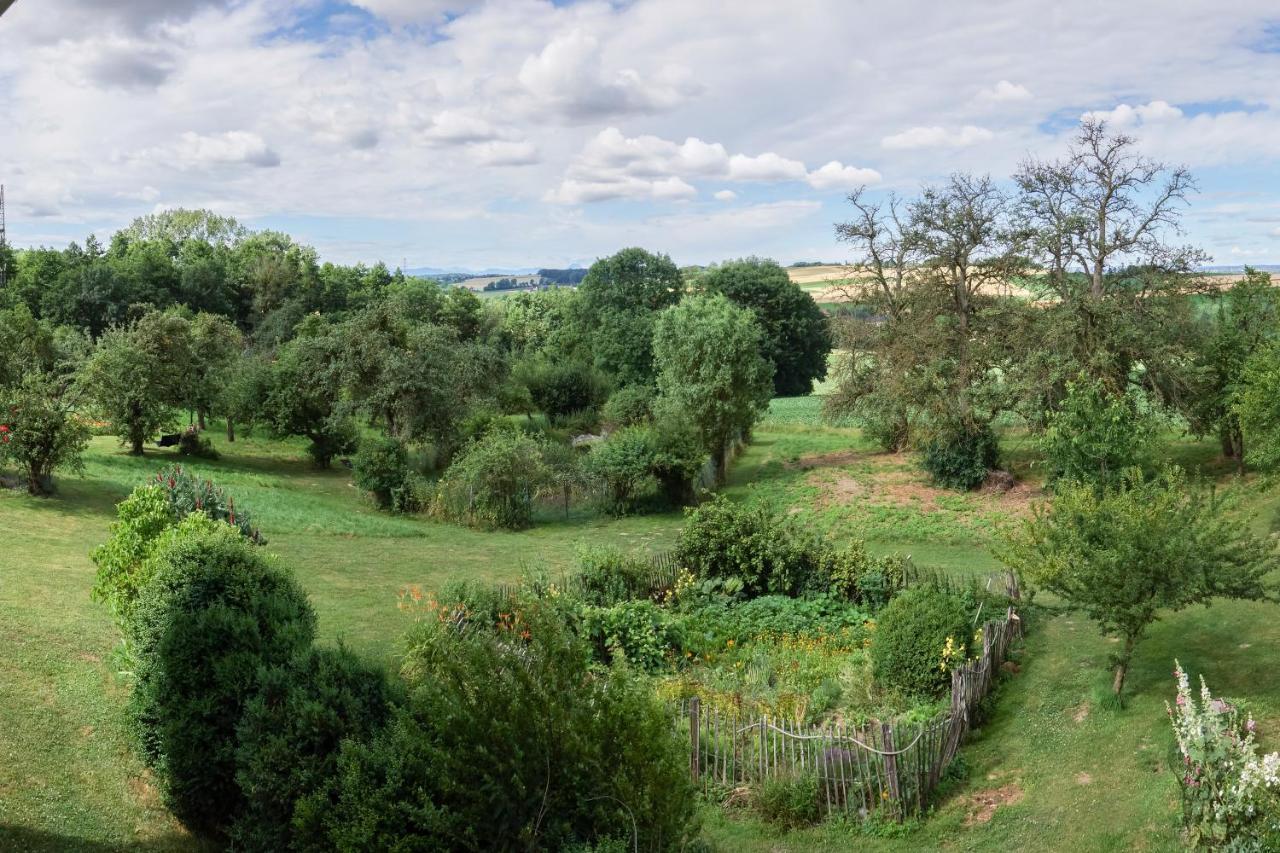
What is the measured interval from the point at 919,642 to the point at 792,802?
11.9 ft

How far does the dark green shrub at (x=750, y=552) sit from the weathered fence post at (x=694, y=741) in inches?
276

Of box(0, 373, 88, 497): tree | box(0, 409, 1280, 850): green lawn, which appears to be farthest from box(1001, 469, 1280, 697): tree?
box(0, 373, 88, 497): tree

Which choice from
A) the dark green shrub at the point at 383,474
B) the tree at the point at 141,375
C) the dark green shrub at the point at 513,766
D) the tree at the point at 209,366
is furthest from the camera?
the tree at the point at 209,366

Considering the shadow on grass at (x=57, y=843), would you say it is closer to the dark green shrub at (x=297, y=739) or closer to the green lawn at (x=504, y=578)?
the green lawn at (x=504, y=578)

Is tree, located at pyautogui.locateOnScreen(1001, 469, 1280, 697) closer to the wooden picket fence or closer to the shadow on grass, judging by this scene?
the wooden picket fence

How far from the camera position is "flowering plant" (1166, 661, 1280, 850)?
6.66m

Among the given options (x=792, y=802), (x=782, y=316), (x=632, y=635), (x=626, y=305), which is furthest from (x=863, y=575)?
(x=782, y=316)

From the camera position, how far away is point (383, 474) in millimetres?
26641

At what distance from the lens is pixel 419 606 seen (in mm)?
14922

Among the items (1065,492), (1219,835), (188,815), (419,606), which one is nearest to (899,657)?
(1065,492)

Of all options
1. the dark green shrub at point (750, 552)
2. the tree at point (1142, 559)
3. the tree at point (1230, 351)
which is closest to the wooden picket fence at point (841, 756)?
the tree at point (1142, 559)

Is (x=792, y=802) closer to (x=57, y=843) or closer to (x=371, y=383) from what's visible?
(x=57, y=843)

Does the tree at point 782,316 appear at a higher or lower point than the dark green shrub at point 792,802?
higher

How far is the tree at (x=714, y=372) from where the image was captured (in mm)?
30078
